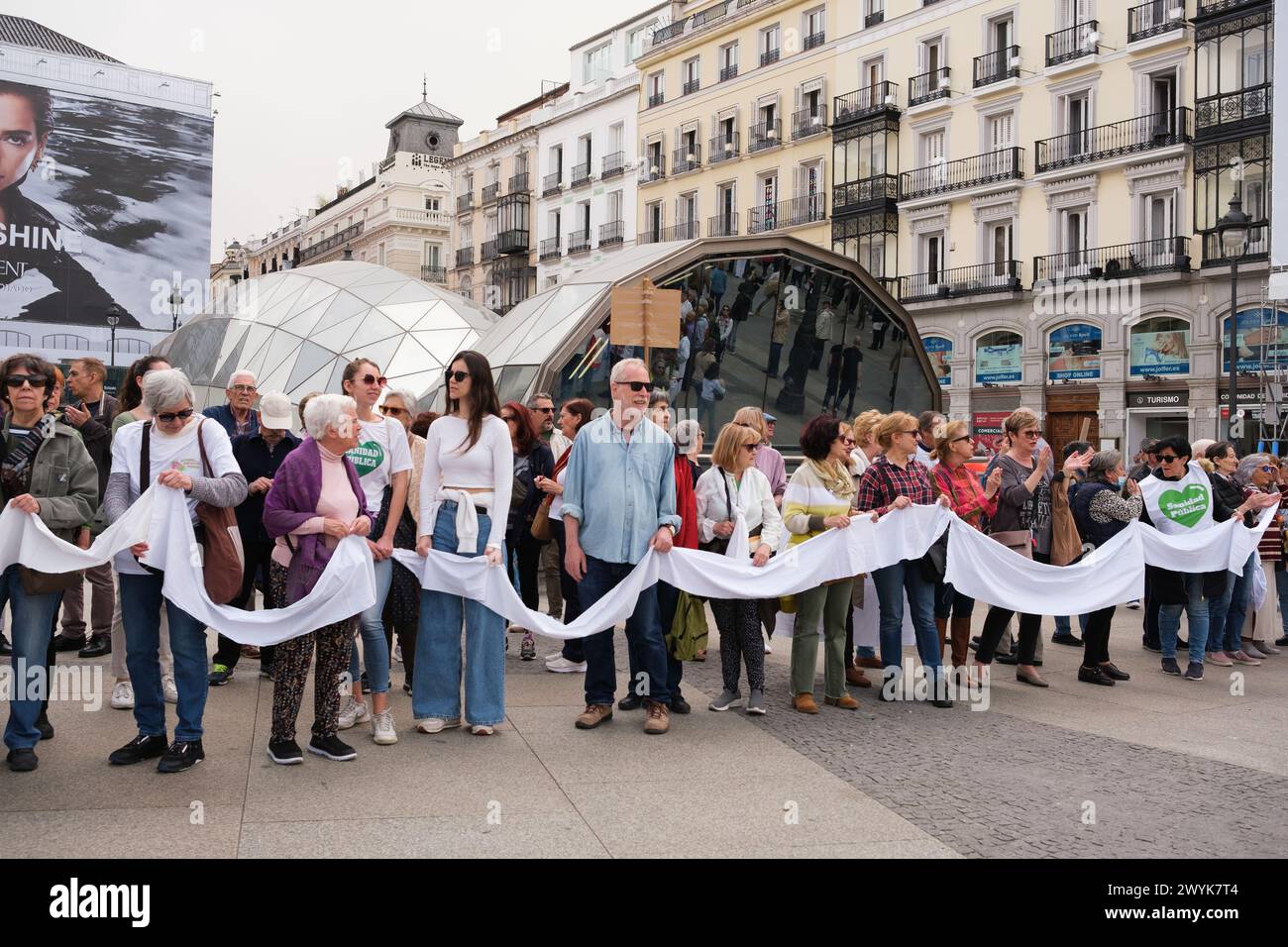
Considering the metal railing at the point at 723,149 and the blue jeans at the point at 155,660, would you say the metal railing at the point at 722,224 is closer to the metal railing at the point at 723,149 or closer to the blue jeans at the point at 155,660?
the metal railing at the point at 723,149

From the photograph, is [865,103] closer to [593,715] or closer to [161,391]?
[593,715]

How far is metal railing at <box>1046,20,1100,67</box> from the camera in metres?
35.4

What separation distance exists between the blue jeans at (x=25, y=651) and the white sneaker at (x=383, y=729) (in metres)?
1.60

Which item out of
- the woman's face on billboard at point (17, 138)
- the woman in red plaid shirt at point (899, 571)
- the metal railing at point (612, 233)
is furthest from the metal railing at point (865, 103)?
the woman's face on billboard at point (17, 138)

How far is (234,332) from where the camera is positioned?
2331 centimetres

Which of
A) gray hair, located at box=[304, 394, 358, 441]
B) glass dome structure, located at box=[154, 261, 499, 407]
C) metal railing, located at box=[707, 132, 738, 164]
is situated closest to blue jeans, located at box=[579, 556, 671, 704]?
gray hair, located at box=[304, 394, 358, 441]

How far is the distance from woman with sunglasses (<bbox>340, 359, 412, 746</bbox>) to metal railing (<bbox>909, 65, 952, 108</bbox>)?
3777 centimetres

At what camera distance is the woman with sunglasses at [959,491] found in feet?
26.4

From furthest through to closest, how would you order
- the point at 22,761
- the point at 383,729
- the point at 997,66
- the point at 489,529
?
the point at 997,66
the point at 489,529
the point at 383,729
the point at 22,761

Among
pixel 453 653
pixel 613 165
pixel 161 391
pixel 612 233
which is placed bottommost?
pixel 453 653

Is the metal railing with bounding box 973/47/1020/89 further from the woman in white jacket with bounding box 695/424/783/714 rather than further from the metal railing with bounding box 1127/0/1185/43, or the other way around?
the woman in white jacket with bounding box 695/424/783/714

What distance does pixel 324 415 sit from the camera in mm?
5562

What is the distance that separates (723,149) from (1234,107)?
21.8m

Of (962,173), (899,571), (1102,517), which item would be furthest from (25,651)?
(962,173)
